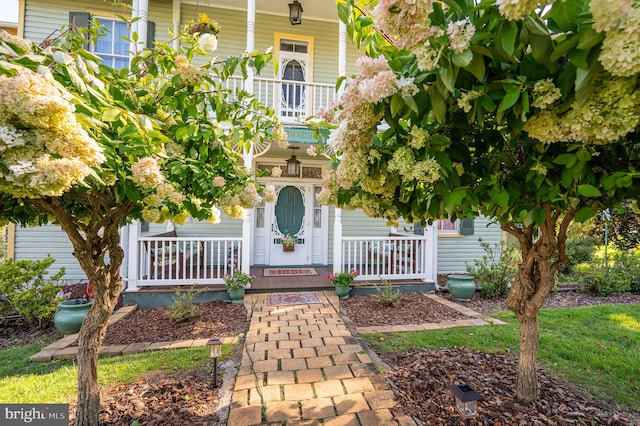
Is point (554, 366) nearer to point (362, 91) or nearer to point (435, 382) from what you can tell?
point (435, 382)

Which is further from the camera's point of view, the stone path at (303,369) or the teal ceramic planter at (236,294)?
the teal ceramic planter at (236,294)

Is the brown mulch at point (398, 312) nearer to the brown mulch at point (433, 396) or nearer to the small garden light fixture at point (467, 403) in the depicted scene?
the brown mulch at point (433, 396)

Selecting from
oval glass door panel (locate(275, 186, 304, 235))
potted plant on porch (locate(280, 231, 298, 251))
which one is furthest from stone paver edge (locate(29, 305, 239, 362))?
oval glass door panel (locate(275, 186, 304, 235))

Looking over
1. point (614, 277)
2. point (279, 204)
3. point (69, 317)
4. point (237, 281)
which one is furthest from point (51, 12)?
point (614, 277)

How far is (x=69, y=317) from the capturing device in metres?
3.69

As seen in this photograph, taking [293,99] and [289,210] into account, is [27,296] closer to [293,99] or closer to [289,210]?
[289,210]

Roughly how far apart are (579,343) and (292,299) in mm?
3757

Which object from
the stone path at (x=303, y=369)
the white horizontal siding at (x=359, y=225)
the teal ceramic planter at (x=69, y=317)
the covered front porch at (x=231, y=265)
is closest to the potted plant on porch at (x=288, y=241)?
the covered front porch at (x=231, y=265)

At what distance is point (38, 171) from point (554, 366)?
3.96 m

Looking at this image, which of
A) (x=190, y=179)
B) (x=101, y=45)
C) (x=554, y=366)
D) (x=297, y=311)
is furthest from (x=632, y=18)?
(x=101, y=45)

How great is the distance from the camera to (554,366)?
2.76m

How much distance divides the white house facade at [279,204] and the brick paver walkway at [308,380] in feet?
6.29

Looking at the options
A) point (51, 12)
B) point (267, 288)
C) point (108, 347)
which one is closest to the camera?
point (108, 347)

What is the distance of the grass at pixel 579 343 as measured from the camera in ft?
8.23
